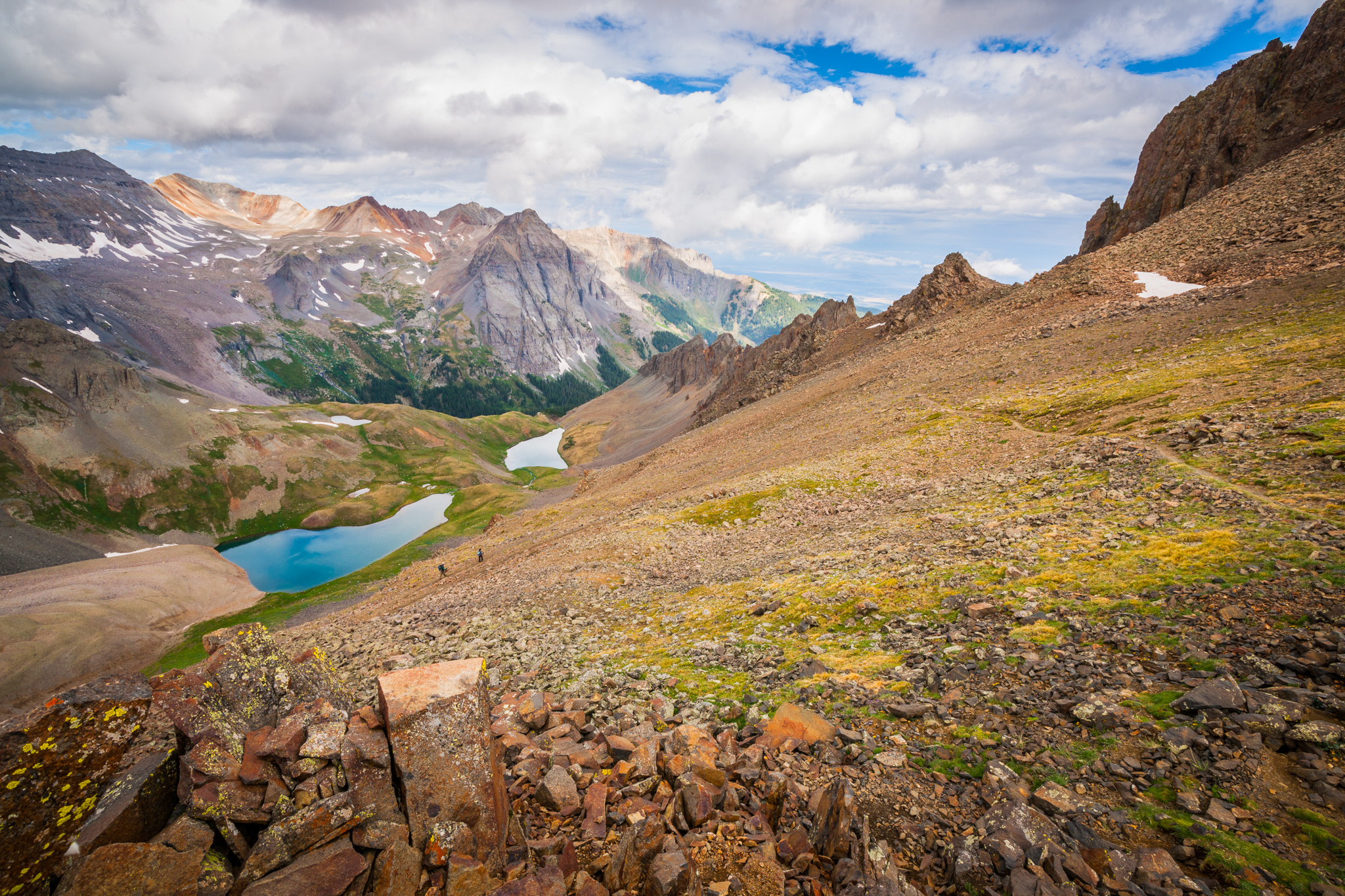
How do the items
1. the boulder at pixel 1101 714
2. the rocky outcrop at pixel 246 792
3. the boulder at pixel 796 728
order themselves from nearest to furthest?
the rocky outcrop at pixel 246 792
the boulder at pixel 1101 714
the boulder at pixel 796 728

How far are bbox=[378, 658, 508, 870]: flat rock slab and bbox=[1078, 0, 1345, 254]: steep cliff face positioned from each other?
355 feet

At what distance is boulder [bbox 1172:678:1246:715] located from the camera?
9.01 m

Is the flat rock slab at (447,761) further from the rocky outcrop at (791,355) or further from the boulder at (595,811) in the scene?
the rocky outcrop at (791,355)

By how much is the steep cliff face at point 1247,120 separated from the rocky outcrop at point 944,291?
2509cm

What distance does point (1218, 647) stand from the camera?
1073cm

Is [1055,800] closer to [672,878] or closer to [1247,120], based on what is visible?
[672,878]

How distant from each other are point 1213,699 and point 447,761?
13482mm

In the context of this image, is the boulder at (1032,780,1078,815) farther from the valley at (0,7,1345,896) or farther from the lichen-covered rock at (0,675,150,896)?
the lichen-covered rock at (0,675,150,896)

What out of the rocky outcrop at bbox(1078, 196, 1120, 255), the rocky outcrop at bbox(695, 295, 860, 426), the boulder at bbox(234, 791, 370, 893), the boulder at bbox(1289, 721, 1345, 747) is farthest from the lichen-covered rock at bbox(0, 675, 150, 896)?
the rocky outcrop at bbox(1078, 196, 1120, 255)

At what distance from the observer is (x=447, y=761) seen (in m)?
8.29

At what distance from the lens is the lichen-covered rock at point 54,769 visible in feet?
20.2

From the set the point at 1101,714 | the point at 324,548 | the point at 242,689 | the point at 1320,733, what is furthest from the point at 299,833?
the point at 324,548

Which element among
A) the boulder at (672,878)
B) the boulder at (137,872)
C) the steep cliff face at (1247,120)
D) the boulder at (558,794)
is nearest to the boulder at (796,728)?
the boulder at (672,878)

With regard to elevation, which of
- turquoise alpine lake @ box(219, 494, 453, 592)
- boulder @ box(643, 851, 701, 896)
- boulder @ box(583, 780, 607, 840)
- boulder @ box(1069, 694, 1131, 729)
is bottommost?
turquoise alpine lake @ box(219, 494, 453, 592)
